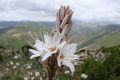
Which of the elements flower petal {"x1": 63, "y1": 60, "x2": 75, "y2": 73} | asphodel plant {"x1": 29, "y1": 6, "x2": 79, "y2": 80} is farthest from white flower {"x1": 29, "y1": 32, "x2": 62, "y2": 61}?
flower petal {"x1": 63, "y1": 60, "x2": 75, "y2": 73}

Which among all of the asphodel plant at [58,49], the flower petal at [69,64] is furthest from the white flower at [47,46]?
the flower petal at [69,64]

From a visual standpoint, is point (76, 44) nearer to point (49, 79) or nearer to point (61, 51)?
point (61, 51)

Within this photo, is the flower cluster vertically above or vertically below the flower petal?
above

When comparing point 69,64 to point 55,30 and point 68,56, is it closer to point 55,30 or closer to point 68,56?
point 68,56

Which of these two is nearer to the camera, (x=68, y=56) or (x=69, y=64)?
(x=69, y=64)

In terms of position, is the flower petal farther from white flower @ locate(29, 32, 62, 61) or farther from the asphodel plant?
white flower @ locate(29, 32, 62, 61)

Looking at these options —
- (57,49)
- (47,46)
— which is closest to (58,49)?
(57,49)
